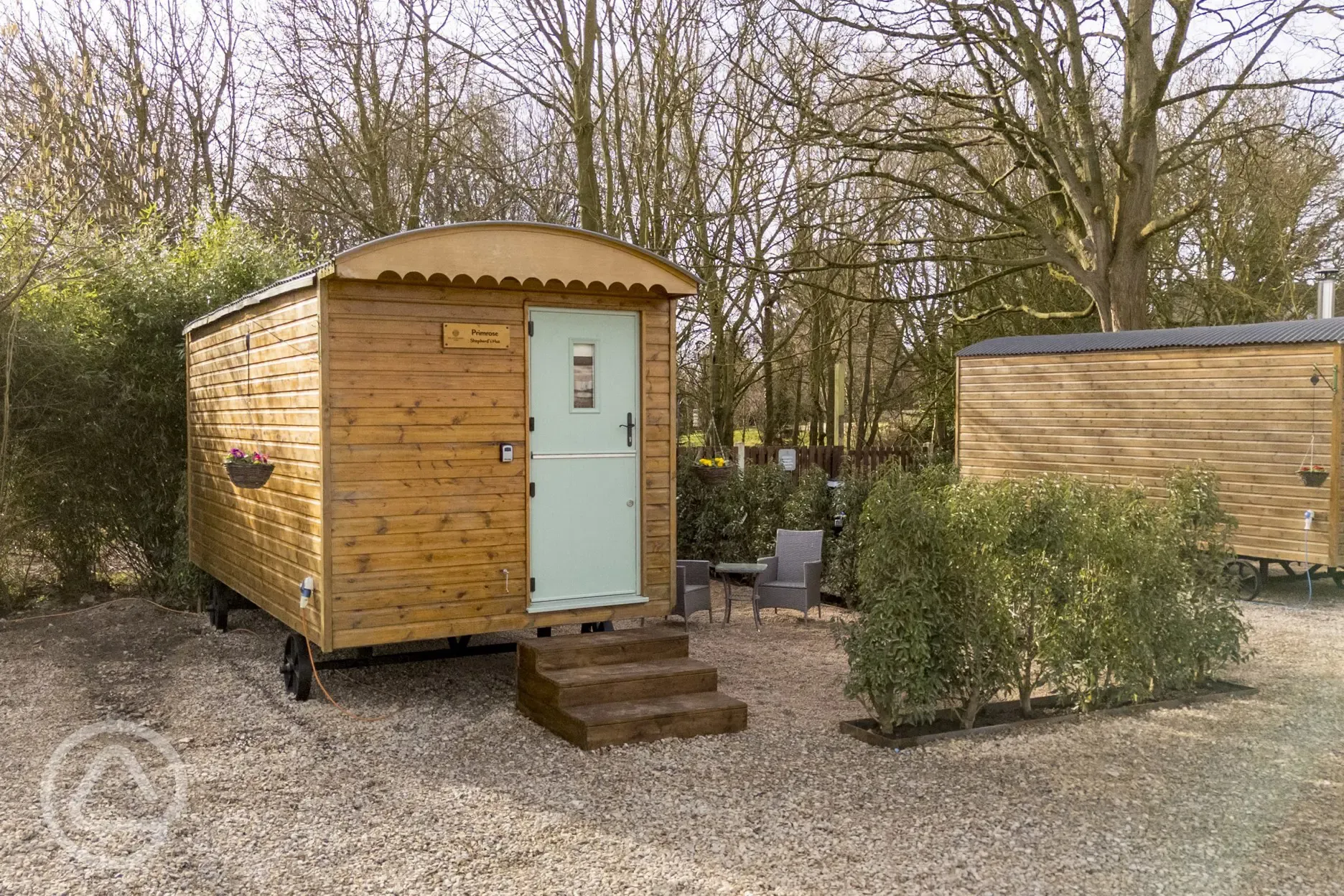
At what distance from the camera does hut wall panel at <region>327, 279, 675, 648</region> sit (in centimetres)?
551

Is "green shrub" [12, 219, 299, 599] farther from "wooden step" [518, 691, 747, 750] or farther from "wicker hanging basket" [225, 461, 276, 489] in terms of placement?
"wooden step" [518, 691, 747, 750]

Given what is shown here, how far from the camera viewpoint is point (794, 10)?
11.8 m

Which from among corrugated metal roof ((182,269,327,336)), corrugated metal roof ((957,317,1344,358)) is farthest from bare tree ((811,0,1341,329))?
corrugated metal roof ((182,269,327,336))

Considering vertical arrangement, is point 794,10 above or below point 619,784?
above

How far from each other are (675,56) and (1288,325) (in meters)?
8.31

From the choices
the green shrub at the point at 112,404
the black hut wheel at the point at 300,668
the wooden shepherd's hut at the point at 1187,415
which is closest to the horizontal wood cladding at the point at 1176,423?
the wooden shepherd's hut at the point at 1187,415

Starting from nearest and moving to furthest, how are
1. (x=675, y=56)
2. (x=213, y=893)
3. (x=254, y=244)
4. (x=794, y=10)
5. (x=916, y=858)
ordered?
(x=213, y=893), (x=916, y=858), (x=254, y=244), (x=794, y=10), (x=675, y=56)

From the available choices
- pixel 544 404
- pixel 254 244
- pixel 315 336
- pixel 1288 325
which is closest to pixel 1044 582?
pixel 544 404

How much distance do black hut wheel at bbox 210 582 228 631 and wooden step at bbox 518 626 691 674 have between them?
11.6ft

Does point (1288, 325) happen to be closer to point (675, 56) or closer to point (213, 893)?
point (675, 56)

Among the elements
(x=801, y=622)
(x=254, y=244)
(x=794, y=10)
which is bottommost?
(x=801, y=622)

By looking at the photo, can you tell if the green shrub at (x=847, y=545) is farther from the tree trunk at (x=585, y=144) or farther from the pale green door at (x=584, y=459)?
the tree trunk at (x=585, y=144)

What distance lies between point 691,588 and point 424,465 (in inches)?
116

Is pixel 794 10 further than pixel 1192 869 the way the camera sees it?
Yes
